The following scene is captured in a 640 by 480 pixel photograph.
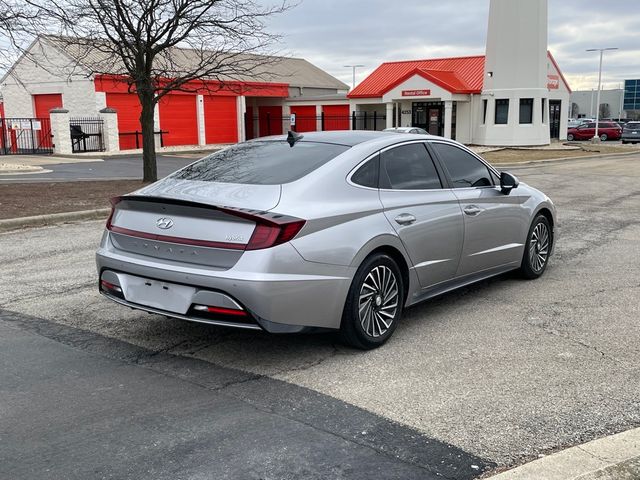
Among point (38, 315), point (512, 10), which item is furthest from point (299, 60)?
point (38, 315)

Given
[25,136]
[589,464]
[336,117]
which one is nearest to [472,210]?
[589,464]

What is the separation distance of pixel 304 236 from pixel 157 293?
1.11 m

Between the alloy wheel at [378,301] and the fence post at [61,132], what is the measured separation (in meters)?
31.0

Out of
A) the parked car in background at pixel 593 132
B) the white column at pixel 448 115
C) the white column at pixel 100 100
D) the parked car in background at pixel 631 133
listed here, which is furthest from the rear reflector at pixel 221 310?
the parked car in background at pixel 593 132

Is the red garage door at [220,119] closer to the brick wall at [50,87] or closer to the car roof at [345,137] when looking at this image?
the brick wall at [50,87]

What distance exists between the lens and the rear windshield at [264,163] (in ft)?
16.4

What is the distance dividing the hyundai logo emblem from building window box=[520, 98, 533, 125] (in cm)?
3829

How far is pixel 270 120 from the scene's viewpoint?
5100cm

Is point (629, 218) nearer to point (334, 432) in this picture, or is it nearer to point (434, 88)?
point (334, 432)

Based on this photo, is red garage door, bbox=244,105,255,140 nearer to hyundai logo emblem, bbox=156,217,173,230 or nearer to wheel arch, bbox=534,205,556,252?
wheel arch, bbox=534,205,556,252

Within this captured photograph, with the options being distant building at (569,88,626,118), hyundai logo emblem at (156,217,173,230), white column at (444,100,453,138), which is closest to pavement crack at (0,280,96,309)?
hyundai logo emblem at (156,217,173,230)

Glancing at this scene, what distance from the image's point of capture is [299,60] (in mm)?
58219

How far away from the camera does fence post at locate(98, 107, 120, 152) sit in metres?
35.4

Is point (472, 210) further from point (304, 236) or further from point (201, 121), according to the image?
point (201, 121)
